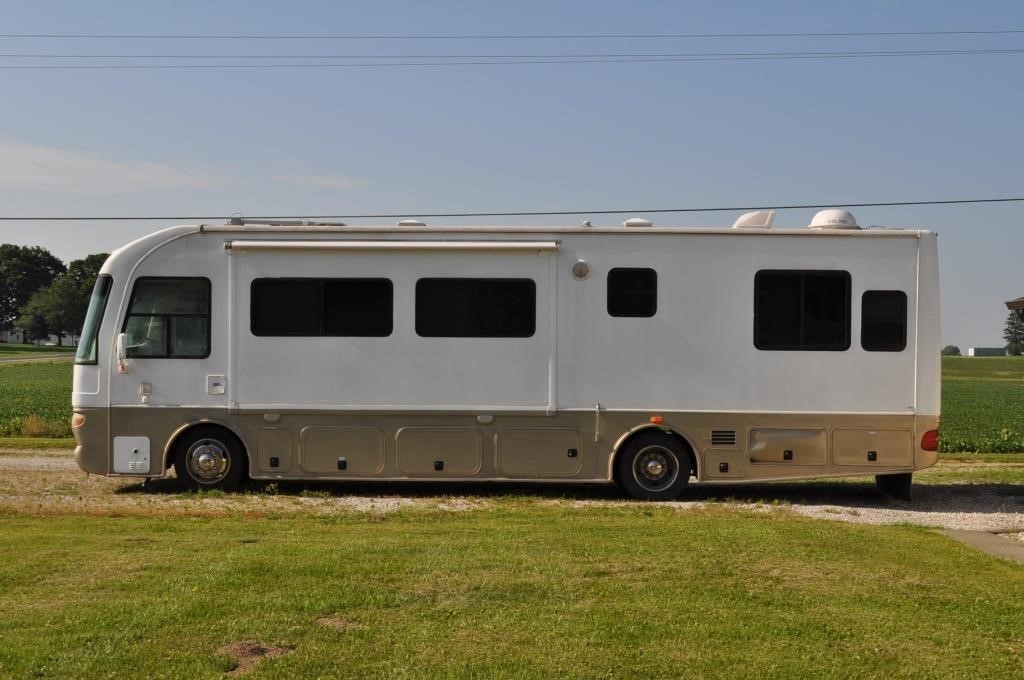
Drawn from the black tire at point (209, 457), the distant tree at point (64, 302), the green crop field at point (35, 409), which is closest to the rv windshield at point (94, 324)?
the black tire at point (209, 457)

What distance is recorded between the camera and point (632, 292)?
40.3 feet

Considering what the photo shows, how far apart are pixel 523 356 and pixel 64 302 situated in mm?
115621

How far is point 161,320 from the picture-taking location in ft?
40.7

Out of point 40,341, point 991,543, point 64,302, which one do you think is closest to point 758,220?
point 991,543

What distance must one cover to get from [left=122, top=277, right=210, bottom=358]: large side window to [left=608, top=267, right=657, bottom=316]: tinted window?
4658 millimetres

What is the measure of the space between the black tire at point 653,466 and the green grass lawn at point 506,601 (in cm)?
245

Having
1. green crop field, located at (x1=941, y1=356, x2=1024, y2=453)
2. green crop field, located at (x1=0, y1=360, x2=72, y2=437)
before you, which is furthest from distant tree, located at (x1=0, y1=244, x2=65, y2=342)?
green crop field, located at (x1=941, y1=356, x2=1024, y2=453)

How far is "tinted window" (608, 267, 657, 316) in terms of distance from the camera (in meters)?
12.3

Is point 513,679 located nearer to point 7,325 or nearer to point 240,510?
point 240,510

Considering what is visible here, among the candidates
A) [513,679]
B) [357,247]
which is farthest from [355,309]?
[513,679]

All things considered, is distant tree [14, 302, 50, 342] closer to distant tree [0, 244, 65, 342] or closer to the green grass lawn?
distant tree [0, 244, 65, 342]

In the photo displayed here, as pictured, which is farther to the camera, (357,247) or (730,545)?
(357,247)

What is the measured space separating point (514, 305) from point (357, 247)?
1909 millimetres

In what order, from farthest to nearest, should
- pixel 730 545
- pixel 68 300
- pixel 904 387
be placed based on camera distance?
pixel 68 300
pixel 904 387
pixel 730 545
